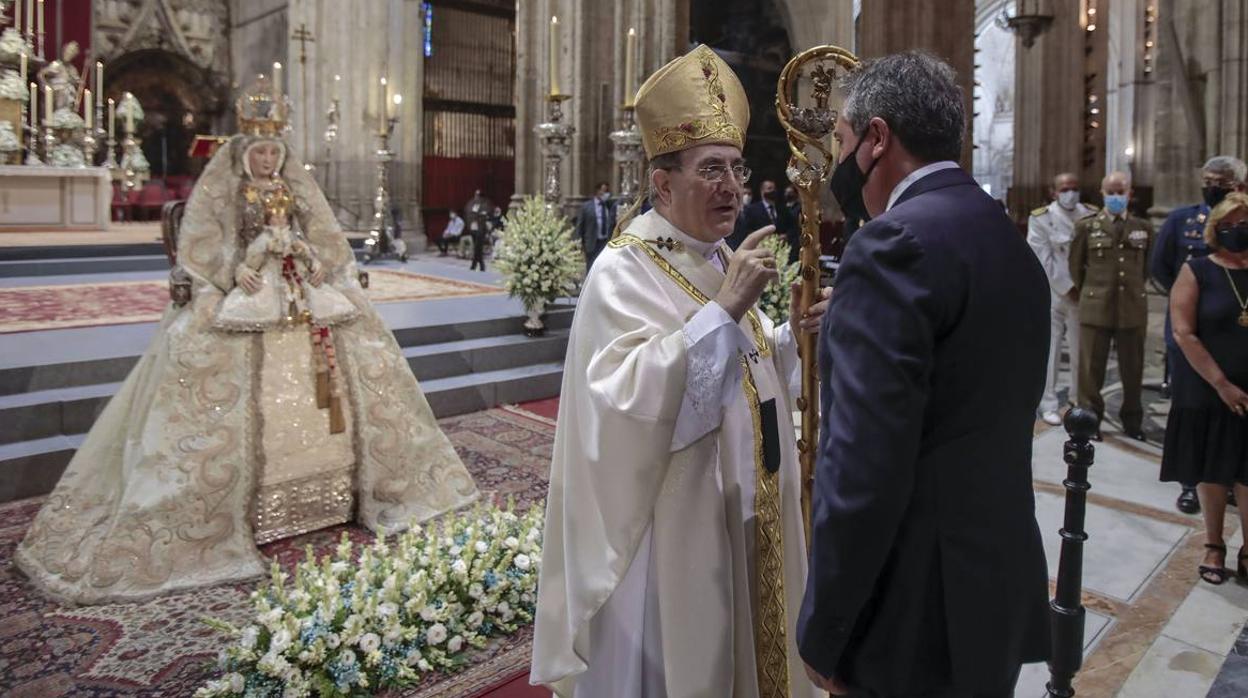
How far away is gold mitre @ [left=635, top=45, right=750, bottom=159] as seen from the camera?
6.98ft

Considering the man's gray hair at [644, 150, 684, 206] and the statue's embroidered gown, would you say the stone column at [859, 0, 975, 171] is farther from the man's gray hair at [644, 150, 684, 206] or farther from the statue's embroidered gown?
the man's gray hair at [644, 150, 684, 206]

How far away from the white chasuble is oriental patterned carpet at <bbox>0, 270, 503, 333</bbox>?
5.32m

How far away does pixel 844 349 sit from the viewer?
4.59 feet

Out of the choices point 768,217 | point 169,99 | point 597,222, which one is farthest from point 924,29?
point 169,99

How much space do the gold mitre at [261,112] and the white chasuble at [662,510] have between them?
2.83 meters

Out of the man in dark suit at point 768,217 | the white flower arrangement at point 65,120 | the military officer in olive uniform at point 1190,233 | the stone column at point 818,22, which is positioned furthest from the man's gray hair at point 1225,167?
the white flower arrangement at point 65,120

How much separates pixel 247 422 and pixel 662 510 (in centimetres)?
275

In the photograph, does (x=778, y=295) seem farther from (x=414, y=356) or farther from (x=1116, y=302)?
(x=414, y=356)

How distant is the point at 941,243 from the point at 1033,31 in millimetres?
13955

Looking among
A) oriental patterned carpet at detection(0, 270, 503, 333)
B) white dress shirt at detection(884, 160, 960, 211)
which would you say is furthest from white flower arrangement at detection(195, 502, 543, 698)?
oriental patterned carpet at detection(0, 270, 503, 333)

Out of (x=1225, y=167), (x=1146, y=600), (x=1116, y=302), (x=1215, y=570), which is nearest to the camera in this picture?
(x=1146, y=600)

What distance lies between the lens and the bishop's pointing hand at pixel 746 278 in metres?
1.93

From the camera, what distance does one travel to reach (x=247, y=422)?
13.6 ft

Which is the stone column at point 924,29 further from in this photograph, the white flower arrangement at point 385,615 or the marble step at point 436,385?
the white flower arrangement at point 385,615
